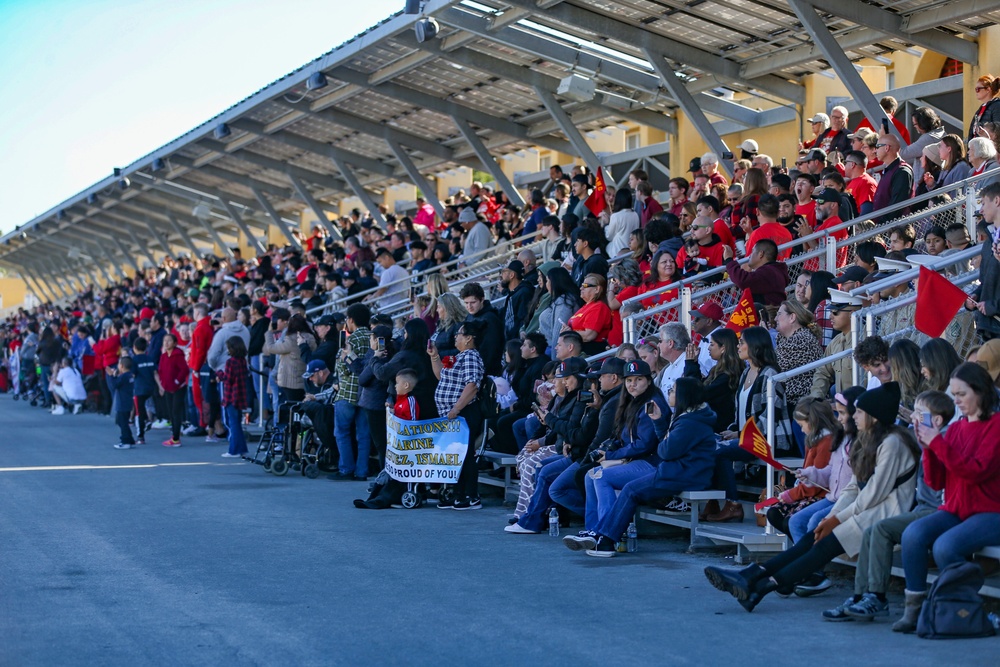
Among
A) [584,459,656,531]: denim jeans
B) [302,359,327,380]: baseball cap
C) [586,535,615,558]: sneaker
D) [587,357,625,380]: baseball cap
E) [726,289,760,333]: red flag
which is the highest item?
[726,289,760,333]: red flag

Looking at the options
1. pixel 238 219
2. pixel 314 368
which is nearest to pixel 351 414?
pixel 314 368

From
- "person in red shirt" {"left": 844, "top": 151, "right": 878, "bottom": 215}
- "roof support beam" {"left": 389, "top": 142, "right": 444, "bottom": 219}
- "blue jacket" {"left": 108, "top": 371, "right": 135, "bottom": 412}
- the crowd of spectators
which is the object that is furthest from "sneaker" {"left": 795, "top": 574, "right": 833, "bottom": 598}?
"roof support beam" {"left": 389, "top": 142, "right": 444, "bottom": 219}

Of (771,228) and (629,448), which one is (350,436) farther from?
(629,448)

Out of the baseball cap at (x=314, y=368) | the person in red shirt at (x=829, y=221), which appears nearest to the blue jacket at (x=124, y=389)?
the baseball cap at (x=314, y=368)

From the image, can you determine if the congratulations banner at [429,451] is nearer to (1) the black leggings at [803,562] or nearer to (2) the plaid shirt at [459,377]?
(2) the plaid shirt at [459,377]

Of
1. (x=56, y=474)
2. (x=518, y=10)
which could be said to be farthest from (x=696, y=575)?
(x=518, y=10)

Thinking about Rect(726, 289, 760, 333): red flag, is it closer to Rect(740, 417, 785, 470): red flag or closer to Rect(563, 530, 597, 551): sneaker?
Rect(563, 530, 597, 551): sneaker

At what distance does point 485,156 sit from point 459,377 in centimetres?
1344

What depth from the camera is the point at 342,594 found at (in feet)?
26.1

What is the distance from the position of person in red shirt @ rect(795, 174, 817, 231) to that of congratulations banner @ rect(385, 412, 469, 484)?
14.3 feet

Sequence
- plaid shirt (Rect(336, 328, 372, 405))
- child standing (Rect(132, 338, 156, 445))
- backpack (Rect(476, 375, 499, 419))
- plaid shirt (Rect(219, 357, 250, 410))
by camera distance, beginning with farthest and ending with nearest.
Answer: child standing (Rect(132, 338, 156, 445)) < plaid shirt (Rect(219, 357, 250, 410)) < plaid shirt (Rect(336, 328, 372, 405)) < backpack (Rect(476, 375, 499, 419))

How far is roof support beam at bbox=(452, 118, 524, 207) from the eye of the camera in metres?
24.5

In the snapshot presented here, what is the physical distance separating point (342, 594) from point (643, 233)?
7.62 meters

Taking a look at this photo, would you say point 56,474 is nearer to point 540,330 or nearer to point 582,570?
point 540,330
